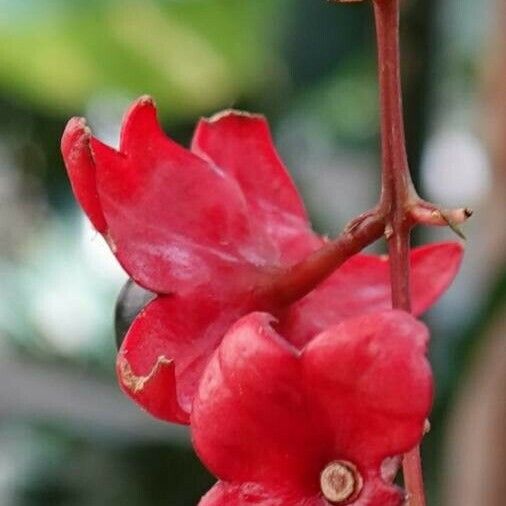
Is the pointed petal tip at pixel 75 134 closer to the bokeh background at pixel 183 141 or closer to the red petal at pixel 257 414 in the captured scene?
the red petal at pixel 257 414

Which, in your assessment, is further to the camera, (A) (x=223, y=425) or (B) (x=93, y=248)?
(B) (x=93, y=248)

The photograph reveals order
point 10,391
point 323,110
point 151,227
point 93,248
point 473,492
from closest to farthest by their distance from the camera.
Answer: point 151,227 < point 473,492 < point 10,391 < point 93,248 < point 323,110

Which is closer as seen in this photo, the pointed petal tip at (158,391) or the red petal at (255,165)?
the pointed petal tip at (158,391)

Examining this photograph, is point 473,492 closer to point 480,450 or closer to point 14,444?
point 480,450

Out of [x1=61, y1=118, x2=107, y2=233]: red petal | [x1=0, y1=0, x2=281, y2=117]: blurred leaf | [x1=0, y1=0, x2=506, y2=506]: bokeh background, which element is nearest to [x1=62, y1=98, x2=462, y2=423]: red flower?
[x1=61, y1=118, x2=107, y2=233]: red petal

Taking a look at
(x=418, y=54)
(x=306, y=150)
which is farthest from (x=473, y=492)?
(x=306, y=150)

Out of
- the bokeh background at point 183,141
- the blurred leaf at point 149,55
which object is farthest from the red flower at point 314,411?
the blurred leaf at point 149,55

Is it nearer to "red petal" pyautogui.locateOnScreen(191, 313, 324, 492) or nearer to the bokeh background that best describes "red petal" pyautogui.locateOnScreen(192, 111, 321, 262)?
"red petal" pyautogui.locateOnScreen(191, 313, 324, 492)

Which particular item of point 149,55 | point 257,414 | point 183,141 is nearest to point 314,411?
point 257,414
